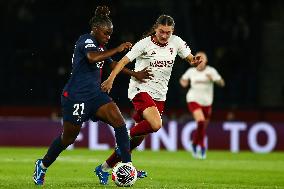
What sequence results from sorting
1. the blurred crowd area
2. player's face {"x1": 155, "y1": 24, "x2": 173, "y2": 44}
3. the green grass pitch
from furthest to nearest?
the blurred crowd area, player's face {"x1": 155, "y1": 24, "x2": 173, "y2": 44}, the green grass pitch

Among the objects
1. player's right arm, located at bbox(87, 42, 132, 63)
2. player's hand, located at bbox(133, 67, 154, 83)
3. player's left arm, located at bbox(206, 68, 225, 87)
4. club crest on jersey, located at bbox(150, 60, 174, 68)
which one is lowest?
player's left arm, located at bbox(206, 68, 225, 87)

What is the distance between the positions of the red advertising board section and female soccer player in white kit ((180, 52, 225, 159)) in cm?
245

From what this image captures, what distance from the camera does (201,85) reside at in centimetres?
1884

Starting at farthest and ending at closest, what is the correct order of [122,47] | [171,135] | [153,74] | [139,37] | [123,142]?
[139,37], [171,135], [153,74], [123,142], [122,47]

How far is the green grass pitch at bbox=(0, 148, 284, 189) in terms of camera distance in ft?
35.1

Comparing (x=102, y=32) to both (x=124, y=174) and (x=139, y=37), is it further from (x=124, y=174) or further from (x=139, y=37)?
(x=139, y=37)

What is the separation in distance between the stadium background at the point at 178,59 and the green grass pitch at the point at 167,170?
295cm

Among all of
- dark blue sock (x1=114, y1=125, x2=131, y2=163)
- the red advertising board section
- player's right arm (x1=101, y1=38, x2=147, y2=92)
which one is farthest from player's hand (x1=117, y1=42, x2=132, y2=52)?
the red advertising board section

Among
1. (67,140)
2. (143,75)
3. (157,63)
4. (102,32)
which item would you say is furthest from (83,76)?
(157,63)

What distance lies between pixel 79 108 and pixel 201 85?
30.4 ft

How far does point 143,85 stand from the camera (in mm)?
11531

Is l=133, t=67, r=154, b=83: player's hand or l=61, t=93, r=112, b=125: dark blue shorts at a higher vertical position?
l=133, t=67, r=154, b=83: player's hand

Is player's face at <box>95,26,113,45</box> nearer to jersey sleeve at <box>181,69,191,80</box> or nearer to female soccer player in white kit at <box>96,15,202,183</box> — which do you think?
female soccer player in white kit at <box>96,15,202,183</box>

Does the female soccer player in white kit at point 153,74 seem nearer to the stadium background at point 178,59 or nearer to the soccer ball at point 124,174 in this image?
the soccer ball at point 124,174
